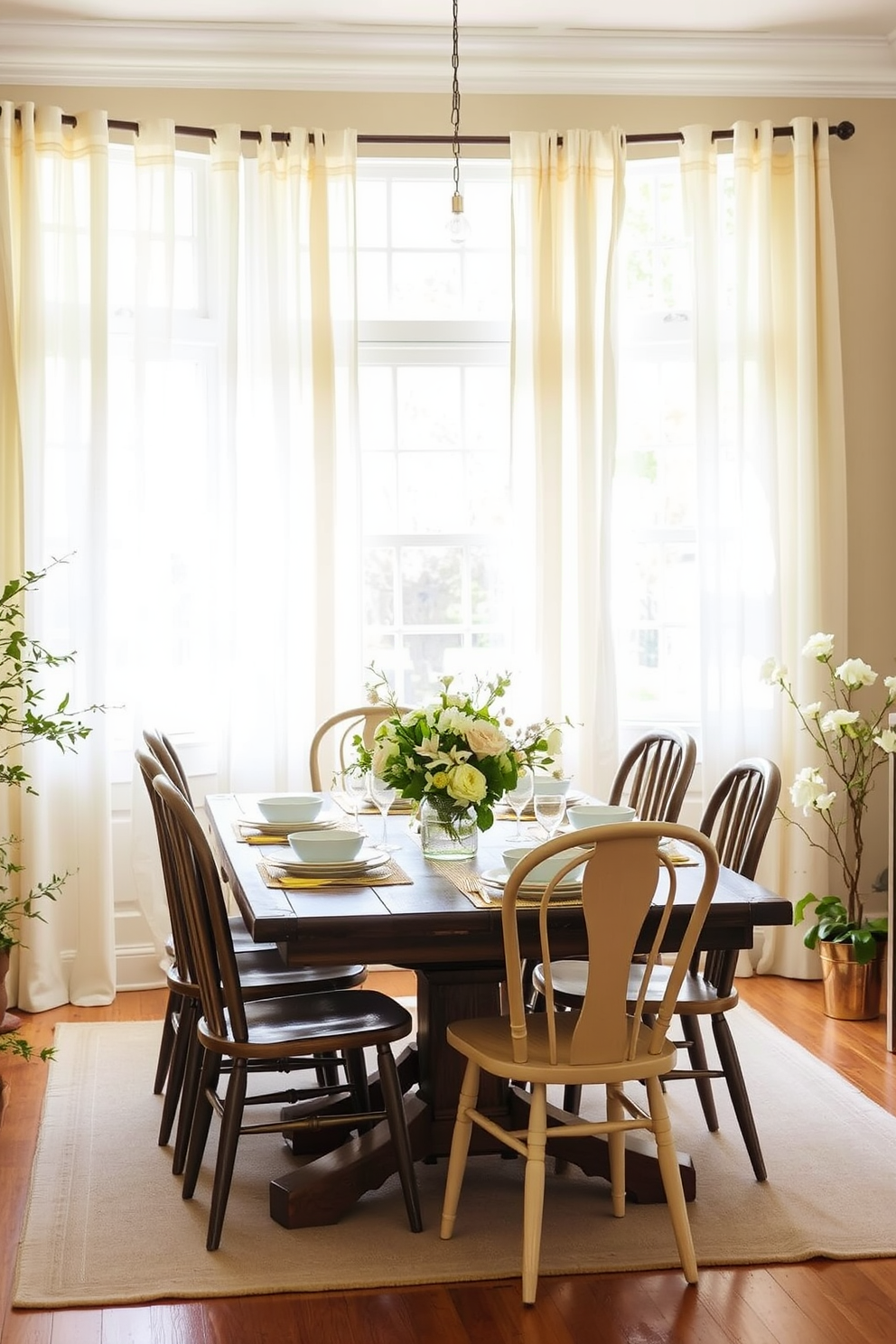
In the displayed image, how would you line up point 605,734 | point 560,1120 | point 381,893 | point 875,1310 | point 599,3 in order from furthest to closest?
point 605,734, point 599,3, point 560,1120, point 381,893, point 875,1310

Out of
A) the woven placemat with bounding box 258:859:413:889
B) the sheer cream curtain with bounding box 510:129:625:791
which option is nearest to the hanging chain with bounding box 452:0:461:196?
the sheer cream curtain with bounding box 510:129:625:791

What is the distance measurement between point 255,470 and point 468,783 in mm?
2179

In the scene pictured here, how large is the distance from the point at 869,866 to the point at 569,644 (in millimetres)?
1397

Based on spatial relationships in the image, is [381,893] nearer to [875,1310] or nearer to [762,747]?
[875,1310]

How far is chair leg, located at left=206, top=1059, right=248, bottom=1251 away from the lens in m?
2.71

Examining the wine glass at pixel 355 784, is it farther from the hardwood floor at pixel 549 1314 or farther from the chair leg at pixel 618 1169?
the hardwood floor at pixel 549 1314

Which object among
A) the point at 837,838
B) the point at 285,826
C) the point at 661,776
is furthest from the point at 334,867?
the point at 837,838

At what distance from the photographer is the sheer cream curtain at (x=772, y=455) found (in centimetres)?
486

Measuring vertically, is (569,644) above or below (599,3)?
below

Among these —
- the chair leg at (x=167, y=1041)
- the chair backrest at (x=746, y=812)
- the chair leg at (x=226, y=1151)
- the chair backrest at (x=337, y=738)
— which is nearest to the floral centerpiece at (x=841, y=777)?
the chair backrest at (x=746, y=812)

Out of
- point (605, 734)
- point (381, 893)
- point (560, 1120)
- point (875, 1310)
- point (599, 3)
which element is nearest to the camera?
point (875, 1310)

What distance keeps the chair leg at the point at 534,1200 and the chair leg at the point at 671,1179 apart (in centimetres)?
22

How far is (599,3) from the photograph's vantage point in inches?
179

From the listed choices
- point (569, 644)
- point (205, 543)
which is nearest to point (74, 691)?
point (205, 543)
